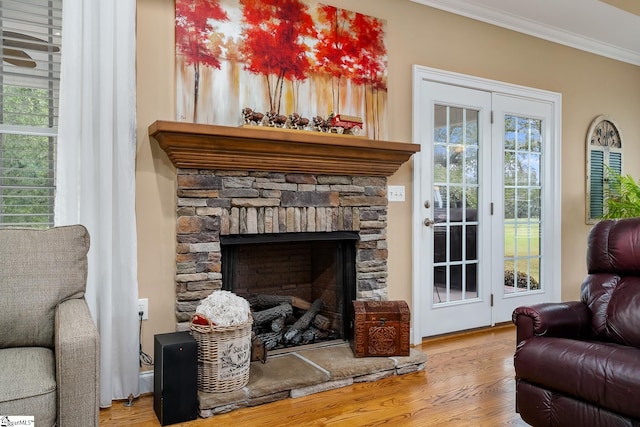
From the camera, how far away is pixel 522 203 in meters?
4.32

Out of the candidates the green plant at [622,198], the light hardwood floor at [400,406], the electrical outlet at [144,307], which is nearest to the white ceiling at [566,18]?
the green plant at [622,198]

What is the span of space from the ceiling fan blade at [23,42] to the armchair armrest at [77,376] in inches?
65.4

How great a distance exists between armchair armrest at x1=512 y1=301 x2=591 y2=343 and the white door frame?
1.40 metres

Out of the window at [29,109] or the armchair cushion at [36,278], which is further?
the window at [29,109]

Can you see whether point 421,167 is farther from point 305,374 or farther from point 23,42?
point 23,42

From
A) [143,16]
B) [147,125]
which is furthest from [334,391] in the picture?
[143,16]

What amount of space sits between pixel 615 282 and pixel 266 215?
1.91 metres

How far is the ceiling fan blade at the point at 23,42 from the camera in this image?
2.46 metres

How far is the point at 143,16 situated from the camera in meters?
2.65

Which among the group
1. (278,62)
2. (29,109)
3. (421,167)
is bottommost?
(421,167)

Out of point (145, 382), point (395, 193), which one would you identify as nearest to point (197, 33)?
point (395, 193)

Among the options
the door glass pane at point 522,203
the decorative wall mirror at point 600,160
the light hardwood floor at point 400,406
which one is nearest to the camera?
the light hardwood floor at point 400,406

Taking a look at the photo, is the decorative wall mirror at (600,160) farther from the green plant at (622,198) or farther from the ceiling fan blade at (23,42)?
the ceiling fan blade at (23,42)

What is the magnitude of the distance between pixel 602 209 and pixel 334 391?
376cm
